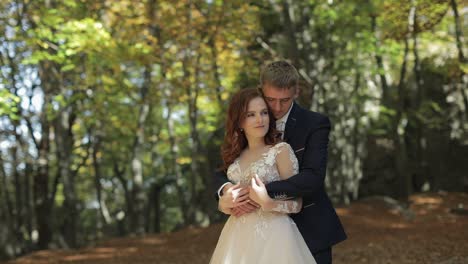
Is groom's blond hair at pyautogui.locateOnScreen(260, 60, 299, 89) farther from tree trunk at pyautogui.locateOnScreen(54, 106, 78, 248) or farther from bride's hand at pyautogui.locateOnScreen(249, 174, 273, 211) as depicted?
tree trunk at pyautogui.locateOnScreen(54, 106, 78, 248)

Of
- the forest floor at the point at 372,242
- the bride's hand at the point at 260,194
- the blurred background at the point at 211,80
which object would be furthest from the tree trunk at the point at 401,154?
the bride's hand at the point at 260,194

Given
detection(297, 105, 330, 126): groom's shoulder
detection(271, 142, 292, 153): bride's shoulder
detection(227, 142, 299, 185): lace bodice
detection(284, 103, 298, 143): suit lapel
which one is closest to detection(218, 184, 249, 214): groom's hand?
detection(227, 142, 299, 185): lace bodice

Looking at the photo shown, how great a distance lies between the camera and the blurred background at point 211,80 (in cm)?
1241

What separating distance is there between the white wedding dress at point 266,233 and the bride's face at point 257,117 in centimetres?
15

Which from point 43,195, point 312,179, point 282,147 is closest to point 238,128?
point 282,147

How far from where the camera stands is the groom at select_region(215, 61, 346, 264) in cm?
327

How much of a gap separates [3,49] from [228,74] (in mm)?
6372

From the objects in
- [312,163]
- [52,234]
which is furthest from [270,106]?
[52,234]

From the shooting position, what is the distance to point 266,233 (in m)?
3.52

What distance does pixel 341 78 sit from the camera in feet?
54.2

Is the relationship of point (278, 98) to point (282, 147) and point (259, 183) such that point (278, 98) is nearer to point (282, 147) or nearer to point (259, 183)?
point (282, 147)

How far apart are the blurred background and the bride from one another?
650 cm

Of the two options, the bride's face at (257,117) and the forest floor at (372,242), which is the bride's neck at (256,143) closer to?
the bride's face at (257,117)

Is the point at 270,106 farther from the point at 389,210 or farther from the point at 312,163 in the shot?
the point at 389,210
